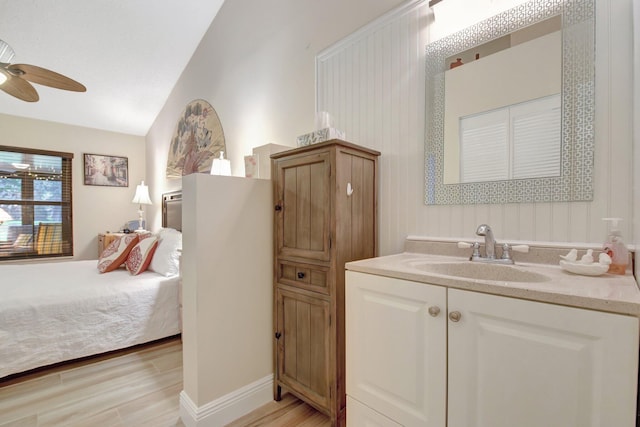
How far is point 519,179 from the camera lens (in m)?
1.26

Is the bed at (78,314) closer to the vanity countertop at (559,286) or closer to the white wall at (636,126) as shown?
the vanity countertop at (559,286)

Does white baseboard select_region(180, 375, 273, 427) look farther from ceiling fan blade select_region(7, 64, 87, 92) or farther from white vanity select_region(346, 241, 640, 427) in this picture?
ceiling fan blade select_region(7, 64, 87, 92)

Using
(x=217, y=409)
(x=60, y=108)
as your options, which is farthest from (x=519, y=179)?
(x=60, y=108)

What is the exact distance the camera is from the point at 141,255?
9.38ft

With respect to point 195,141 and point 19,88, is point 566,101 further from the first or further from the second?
point 195,141

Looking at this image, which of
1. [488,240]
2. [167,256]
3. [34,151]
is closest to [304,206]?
[488,240]

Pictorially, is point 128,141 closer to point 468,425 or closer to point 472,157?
point 472,157

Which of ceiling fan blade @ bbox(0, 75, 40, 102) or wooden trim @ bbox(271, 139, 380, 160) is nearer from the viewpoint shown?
wooden trim @ bbox(271, 139, 380, 160)

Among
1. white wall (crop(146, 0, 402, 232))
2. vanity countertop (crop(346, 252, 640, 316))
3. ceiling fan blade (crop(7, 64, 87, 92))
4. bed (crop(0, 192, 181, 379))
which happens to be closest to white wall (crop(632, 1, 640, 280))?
vanity countertop (crop(346, 252, 640, 316))

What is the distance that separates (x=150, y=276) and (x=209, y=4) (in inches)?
117

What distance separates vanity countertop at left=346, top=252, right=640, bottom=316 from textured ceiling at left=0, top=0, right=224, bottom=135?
144 inches

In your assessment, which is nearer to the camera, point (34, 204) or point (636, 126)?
point (636, 126)

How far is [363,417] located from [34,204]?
541cm

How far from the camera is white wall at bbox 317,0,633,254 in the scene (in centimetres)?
106
